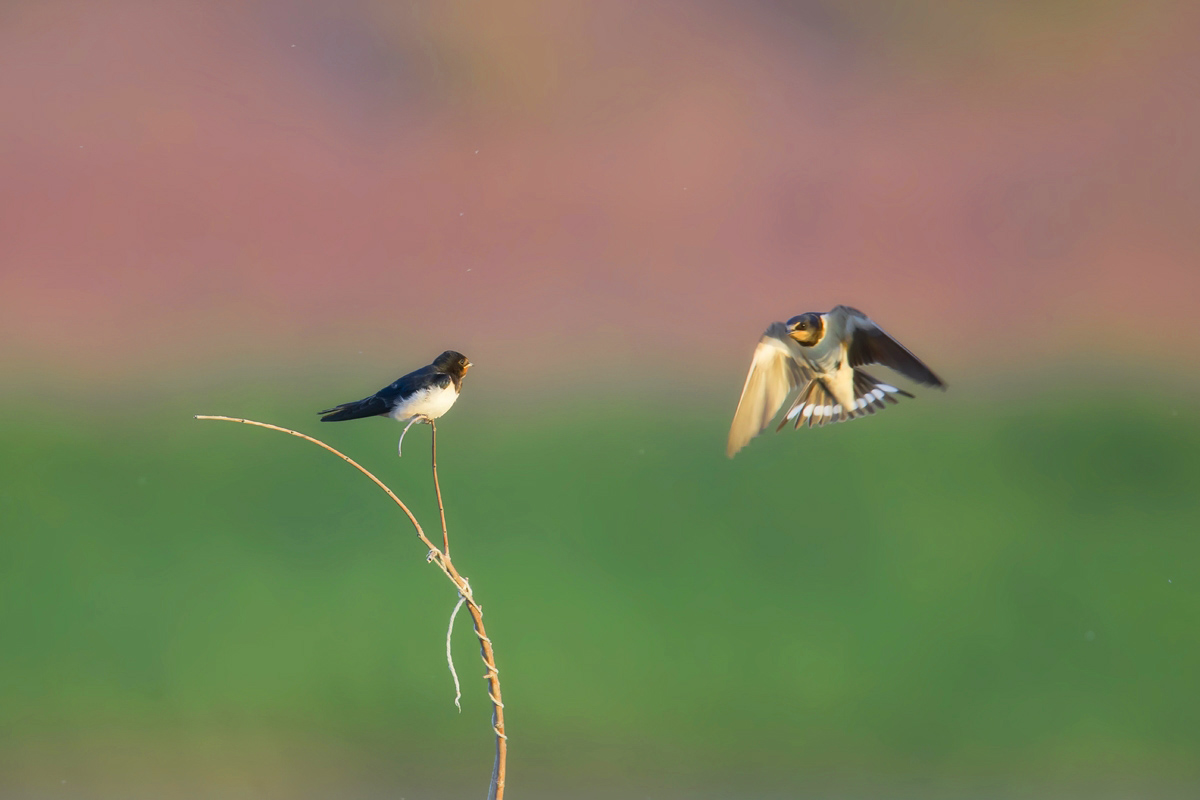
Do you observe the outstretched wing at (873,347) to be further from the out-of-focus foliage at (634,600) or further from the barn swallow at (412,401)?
the out-of-focus foliage at (634,600)

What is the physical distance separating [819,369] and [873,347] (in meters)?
0.15

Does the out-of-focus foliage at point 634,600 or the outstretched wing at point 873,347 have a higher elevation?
the outstretched wing at point 873,347

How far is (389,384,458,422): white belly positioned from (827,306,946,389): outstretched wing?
732mm

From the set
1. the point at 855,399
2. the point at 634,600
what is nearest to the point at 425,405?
the point at 855,399

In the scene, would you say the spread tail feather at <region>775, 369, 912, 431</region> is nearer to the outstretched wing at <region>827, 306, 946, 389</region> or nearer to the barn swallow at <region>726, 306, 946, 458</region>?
the barn swallow at <region>726, 306, 946, 458</region>

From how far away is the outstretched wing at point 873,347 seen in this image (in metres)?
1.64

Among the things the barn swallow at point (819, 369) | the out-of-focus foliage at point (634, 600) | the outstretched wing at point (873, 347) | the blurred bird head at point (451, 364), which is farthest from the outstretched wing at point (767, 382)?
the out-of-focus foliage at point (634, 600)

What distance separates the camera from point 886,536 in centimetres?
392

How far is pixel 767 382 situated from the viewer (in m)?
1.88

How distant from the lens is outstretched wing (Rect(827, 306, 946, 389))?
1.64 meters

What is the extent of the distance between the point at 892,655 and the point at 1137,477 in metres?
1.44

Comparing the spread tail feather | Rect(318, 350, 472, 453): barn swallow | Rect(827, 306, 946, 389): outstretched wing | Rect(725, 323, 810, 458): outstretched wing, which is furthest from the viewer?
the spread tail feather

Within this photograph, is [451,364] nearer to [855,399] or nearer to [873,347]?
[873,347]

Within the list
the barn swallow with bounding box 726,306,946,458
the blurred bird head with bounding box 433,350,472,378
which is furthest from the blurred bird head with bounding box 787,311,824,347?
the blurred bird head with bounding box 433,350,472,378
